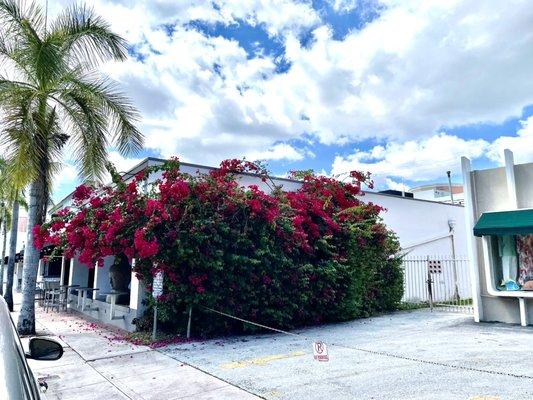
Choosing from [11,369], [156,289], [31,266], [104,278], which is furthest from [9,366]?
[104,278]

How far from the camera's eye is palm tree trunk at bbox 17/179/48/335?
992 cm

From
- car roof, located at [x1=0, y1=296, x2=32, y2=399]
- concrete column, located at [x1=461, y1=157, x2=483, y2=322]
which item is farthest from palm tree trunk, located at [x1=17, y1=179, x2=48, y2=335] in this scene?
concrete column, located at [x1=461, y1=157, x2=483, y2=322]

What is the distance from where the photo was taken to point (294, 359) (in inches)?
277

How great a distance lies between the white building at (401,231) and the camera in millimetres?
12602

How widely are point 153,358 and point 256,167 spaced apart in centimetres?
571

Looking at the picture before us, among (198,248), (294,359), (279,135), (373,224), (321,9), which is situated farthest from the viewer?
(279,135)

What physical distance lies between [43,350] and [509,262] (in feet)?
35.5

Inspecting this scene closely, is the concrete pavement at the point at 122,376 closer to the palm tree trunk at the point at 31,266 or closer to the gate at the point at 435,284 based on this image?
the palm tree trunk at the point at 31,266

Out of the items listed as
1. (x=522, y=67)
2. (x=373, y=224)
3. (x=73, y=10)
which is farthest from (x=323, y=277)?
(x=73, y=10)

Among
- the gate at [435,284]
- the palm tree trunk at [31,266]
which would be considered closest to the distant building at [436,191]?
the gate at [435,284]

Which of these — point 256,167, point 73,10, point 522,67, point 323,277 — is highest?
point 73,10

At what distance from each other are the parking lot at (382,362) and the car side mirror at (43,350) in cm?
300

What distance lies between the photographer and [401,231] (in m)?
17.0

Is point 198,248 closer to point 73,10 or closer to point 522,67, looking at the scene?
point 73,10
